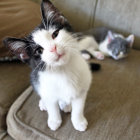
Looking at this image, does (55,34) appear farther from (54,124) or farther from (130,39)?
(130,39)

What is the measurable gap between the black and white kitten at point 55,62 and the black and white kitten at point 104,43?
0.57 meters

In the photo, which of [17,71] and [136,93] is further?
[17,71]

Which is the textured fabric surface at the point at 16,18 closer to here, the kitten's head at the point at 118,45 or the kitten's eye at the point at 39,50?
the kitten's eye at the point at 39,50

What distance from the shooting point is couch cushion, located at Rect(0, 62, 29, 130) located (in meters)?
0.92

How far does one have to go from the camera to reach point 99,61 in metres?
1.24

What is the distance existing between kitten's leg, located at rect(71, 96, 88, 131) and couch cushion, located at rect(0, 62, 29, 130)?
0.33 m

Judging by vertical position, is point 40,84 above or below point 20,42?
below

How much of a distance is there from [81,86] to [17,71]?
45 cm

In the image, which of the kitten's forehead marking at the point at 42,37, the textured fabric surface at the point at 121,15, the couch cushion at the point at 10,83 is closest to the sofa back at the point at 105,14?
the textured fabric surface at the point at 121,15

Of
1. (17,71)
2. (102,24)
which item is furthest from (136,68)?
(17,71)

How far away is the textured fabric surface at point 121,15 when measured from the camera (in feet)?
4.17

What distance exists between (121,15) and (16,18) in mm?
686

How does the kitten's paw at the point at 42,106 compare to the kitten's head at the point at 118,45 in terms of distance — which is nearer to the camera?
the kitten's paw at the point at 42,106

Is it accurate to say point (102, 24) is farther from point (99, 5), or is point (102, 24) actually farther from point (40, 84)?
point (40, 84)
